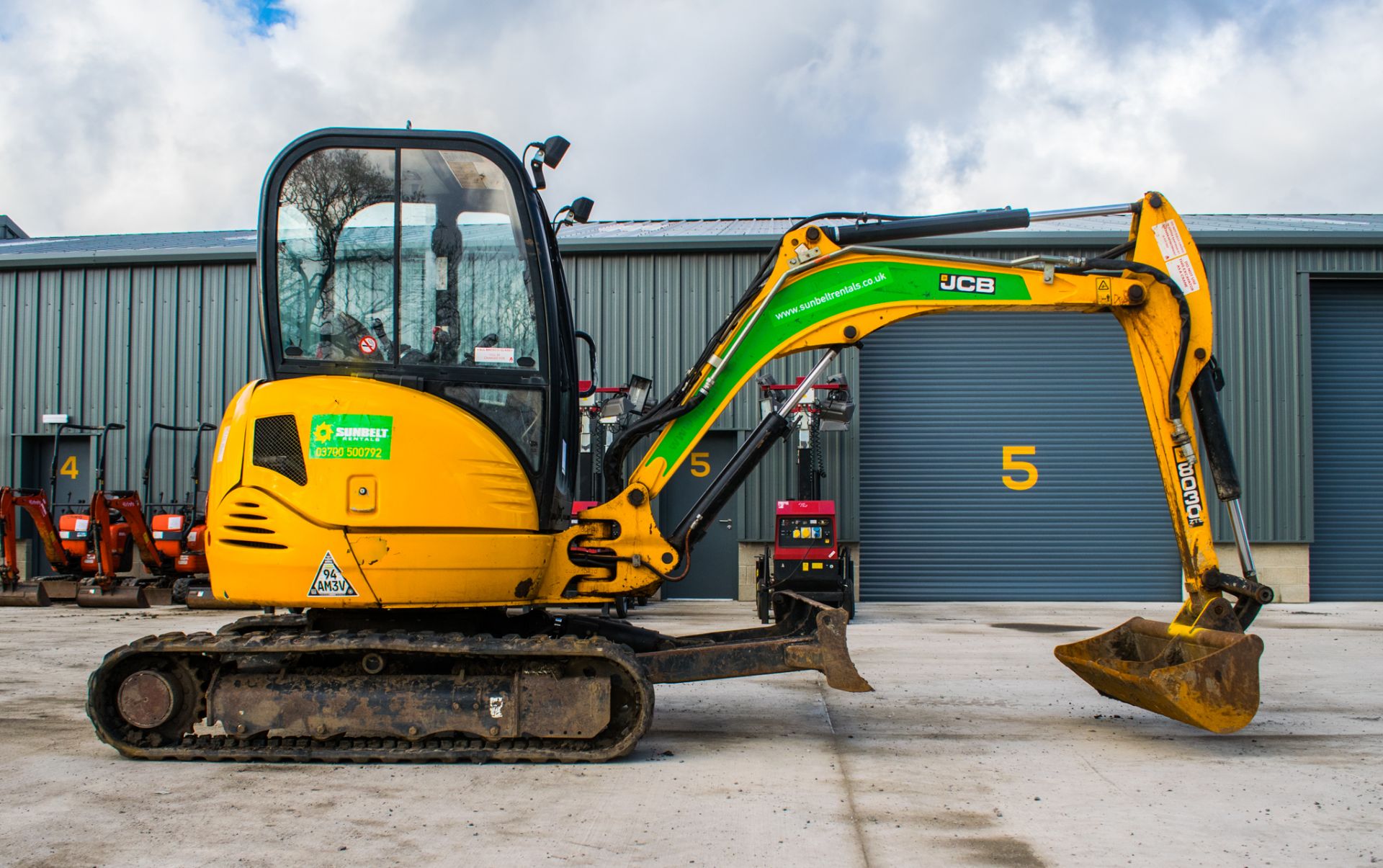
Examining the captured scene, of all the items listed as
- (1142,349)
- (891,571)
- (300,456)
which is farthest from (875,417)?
(300,456)

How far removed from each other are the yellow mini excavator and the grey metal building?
10311 mm

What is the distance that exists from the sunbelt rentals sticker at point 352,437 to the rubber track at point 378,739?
1.01 metres

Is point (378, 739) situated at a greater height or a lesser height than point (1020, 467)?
lesser

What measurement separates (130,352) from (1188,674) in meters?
17.5

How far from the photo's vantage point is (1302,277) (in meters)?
17.1

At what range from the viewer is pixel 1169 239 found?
645 cm

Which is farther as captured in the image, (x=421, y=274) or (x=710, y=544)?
(x=710, y=544)

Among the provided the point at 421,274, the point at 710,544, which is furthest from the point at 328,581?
the point at 710,544

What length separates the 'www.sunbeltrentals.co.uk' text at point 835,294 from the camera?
6.42m

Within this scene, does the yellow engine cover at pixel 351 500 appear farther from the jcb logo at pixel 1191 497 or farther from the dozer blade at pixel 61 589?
the dozer blade at pixel 61 589

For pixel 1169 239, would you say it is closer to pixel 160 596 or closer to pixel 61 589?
pixel 160 596

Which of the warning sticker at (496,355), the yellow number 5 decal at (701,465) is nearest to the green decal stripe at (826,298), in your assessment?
the warning sticker at (496,355)

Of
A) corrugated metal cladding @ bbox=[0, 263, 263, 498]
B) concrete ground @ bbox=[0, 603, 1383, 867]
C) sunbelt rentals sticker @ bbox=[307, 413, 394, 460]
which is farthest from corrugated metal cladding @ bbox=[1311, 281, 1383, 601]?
corrugated metal cladding @ bbox=[0, 263, 263, 498]

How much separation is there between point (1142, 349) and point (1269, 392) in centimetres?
1249
